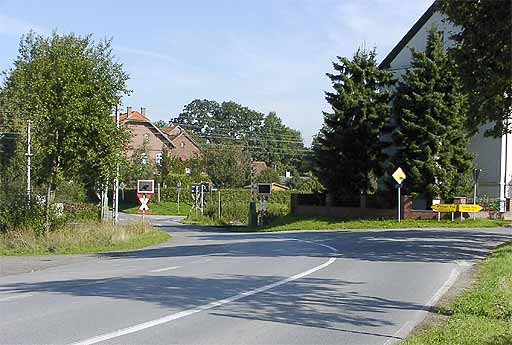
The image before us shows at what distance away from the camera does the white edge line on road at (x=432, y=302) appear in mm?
8703

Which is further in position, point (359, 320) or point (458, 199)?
point (458, 199)

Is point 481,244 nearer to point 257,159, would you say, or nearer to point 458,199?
point 458,199

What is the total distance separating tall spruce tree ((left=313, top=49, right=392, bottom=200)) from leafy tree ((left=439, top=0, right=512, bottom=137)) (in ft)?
91.7

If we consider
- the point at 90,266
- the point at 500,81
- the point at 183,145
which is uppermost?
the point at 183,145

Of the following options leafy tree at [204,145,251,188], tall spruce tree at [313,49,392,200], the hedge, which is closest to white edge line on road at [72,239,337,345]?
tall spruce tree at [313,49,392,200]

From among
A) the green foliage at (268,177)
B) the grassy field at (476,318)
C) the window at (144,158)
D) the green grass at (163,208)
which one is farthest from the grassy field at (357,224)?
the green foliage at (268,177)

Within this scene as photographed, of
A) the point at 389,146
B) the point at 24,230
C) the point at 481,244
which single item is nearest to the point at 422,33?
the point at 389,146

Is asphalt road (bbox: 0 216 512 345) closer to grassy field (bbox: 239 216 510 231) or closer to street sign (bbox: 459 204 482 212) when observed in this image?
grassy field (bbox: 239 216 510 231)

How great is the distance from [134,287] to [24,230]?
16.4 meters

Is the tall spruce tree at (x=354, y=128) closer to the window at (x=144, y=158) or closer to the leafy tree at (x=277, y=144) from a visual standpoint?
the window at (x=144, y=158)

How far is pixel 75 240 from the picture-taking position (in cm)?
2756

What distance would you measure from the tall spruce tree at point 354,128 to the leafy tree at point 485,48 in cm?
2795

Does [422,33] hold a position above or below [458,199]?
above

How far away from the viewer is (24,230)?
28.0 metres
